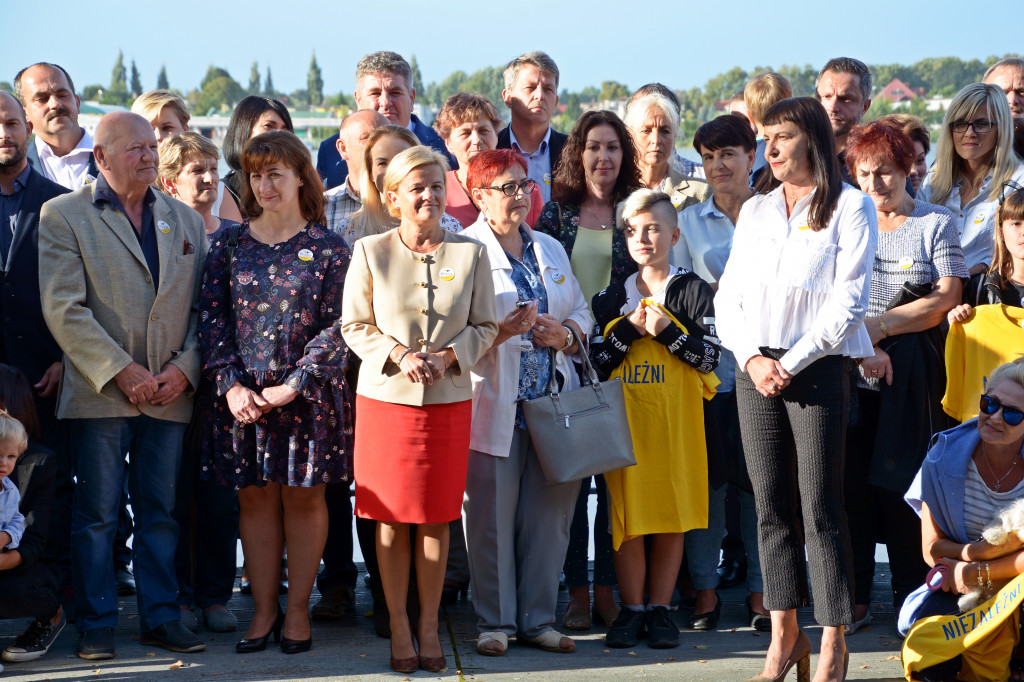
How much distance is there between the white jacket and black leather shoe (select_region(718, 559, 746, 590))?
150 cm

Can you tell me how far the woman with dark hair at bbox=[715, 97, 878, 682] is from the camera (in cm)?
357

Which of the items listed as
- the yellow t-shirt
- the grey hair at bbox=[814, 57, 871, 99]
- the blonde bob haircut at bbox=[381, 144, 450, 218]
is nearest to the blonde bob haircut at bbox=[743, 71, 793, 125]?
the grey hair at bbox=[814, 57, 871, 99]

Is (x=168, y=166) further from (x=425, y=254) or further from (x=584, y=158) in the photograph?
(x=584, y=158)

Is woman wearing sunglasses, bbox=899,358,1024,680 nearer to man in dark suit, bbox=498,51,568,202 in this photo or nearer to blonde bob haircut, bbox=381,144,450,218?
blonde bob haircut, bbox=381,144,450,218

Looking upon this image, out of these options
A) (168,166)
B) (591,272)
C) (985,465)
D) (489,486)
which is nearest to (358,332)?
(489,486)

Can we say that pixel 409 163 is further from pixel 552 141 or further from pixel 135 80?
pixel 135 80

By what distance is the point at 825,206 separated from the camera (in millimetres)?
3590

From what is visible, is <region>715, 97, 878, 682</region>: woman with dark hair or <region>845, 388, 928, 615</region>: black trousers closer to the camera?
<region>715, 97, 878, 682</region>: woman with dark hair

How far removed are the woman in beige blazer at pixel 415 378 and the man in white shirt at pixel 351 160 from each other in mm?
866

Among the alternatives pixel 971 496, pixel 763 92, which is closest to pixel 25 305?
pixel 971 496

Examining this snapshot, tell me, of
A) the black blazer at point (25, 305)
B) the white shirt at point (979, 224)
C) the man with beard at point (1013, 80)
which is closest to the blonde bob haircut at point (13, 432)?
the black blazer at point (25, 305)

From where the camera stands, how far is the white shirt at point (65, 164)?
17.1 ft

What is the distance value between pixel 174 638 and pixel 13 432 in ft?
3.29

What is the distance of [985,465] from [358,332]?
238cm
